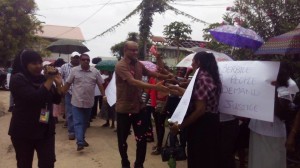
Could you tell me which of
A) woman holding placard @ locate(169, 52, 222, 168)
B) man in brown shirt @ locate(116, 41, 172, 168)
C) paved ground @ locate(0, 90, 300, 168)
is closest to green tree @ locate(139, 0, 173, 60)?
paved ground @ locate(0, 90, 300, 168)

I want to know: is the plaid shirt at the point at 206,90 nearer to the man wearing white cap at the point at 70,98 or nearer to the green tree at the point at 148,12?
the man wearing white cap at the point at 70,98

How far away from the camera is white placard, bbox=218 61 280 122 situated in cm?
367

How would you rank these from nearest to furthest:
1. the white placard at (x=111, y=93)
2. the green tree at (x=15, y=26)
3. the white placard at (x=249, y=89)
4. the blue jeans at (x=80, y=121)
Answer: the white placard at (x=249, y=89)
the white placard at (x=111, y=93)
the blue jeans at (x=80, y=121)
the green tree at (x=15, y=26)

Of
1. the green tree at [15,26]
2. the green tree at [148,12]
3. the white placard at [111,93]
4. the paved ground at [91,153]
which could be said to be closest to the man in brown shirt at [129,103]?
the paved ground at [91,153]

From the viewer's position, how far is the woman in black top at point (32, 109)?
147 inches

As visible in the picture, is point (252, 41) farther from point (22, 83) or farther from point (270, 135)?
point (22, 83)

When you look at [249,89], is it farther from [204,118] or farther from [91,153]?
[91,153]

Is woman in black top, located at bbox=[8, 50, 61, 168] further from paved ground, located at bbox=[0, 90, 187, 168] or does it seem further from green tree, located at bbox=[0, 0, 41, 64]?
green tree, located at bbox=[0, 0, 41, 64]

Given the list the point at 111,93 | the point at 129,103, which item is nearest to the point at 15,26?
the point at 111,93

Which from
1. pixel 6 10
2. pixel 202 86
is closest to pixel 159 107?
pixel 202 86

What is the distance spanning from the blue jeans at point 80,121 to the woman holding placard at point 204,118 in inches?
122

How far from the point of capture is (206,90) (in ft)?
12.4

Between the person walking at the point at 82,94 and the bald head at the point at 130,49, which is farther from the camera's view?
the person walking at the point at 82,94

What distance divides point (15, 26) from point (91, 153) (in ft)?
65.2
